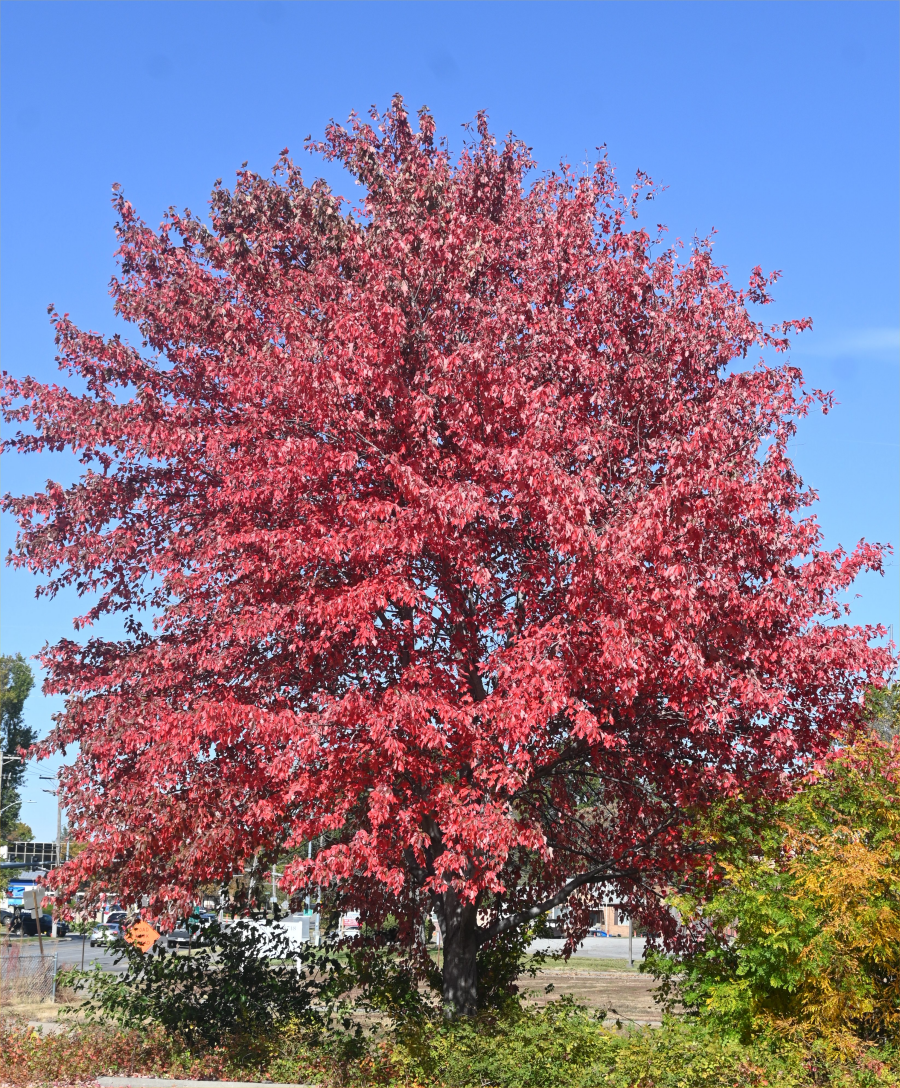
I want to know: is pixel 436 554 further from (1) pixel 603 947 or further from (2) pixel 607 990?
(1) pixel 603 947

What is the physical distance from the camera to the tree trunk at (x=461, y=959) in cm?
1398

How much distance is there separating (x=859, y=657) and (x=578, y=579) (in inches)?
135

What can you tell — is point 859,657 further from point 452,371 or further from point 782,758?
point 452,371

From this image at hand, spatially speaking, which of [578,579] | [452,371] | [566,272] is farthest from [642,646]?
[566,272]

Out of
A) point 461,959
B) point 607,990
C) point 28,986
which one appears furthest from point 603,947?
point 461,959

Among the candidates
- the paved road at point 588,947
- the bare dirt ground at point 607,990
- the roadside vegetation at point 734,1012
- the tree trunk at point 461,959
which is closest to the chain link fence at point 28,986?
the bare dirt ground at point 607,990

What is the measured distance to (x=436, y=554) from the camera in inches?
480

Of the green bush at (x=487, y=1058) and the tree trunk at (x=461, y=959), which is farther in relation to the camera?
the tree trunk at (x=461, y=959)

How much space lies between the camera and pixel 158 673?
1305 cm

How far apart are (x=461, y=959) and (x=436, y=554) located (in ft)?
18.6

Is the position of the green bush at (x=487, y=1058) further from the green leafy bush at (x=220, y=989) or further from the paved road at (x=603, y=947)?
the paved road at (x=603, y=947)

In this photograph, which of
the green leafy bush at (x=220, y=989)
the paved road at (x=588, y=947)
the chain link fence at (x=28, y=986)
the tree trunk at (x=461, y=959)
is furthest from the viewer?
the paved road at (x=588, y=947)

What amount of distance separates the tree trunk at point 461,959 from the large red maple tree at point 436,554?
5cm

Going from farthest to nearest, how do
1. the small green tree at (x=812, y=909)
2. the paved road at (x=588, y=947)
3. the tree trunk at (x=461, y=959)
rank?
the paved road at (x=588, y=947) < the tree trunk at (x=461, y=959) < the small green tree at (x=812, y=909)
